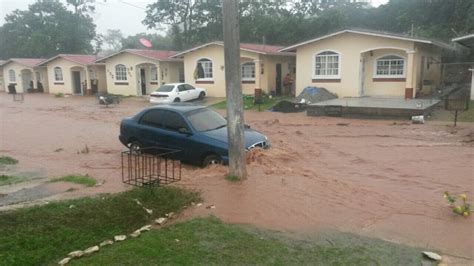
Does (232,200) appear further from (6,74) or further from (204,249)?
(6,74)

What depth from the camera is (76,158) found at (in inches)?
496

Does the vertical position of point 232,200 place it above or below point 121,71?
below

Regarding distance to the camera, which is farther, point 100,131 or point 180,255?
point 100,131

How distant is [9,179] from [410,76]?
19568 mm

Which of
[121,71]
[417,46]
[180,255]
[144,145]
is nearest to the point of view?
[180,255]

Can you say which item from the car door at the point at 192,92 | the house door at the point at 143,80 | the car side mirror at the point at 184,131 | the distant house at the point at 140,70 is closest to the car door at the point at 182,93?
the car door at the point at 192,92

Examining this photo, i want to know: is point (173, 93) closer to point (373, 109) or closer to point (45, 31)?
point (373, 109)

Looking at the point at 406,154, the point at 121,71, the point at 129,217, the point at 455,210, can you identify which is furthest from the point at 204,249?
the point at 121,71

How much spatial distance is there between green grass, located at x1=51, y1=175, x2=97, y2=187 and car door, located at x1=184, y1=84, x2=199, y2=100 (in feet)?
63.6

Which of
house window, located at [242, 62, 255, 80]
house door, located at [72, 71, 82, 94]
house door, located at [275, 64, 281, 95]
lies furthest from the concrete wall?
house door, located at [72, 71, 82, 94]

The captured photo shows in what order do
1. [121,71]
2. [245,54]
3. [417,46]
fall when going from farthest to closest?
1. [121,71]
2. [245,54]
3. [417,46]

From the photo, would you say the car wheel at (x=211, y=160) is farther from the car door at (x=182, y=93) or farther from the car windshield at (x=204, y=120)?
the car door at (x=182, y=93)

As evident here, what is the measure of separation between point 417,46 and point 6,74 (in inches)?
1679

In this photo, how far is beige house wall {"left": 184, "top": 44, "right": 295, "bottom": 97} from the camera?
1133 inches
